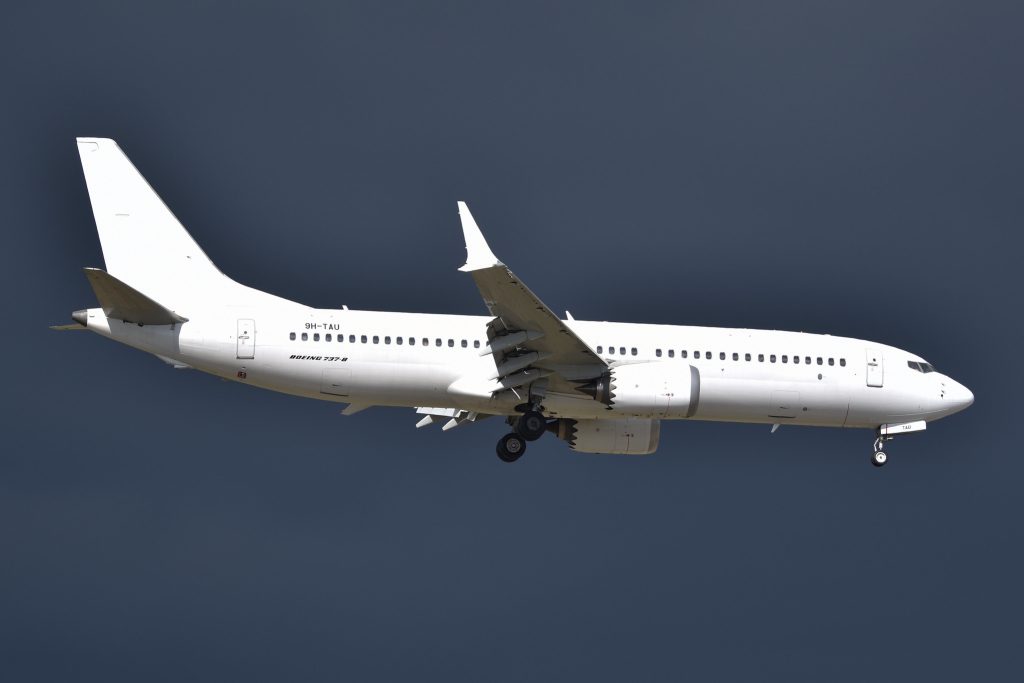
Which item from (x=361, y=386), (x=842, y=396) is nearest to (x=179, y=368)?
(x=361, y=386)

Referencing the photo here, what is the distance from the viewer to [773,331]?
46.9 m

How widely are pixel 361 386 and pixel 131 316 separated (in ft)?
20.3

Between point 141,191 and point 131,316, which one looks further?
point 141,191

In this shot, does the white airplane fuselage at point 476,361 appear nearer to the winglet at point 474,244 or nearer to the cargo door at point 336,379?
the cargo door at point 336,379

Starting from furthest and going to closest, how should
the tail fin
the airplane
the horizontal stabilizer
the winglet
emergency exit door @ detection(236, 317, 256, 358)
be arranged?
the tail fin → emergency exit door @ detection(236, 317, 256, 358) → the airplane → the horizontal stabilizer → the winglet

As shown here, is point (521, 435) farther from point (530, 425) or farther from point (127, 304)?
point (127, 304)

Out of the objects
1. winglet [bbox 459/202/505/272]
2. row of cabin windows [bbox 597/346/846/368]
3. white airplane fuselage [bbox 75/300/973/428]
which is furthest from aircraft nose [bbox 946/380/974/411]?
winglet [bbox 459/202/505/272]

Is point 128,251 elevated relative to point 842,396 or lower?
elevated

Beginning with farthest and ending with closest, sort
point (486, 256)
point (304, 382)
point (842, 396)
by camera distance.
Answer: point (842, 396) → point (304, 382) → point (486, 256)

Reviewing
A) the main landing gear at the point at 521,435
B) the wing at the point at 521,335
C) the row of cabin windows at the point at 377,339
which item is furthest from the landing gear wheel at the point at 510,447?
the row of cabin windows at the point at 377,339

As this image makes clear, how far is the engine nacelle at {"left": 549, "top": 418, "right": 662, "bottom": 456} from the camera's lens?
154ft

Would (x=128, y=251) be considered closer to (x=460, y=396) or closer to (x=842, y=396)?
(x=460, y=396)

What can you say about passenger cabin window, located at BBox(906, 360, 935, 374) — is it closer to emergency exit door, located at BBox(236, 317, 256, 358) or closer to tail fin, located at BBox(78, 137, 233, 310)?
emergency exit door, located at BBox(236, 317, 256, 358)

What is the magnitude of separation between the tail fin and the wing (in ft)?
25.7
